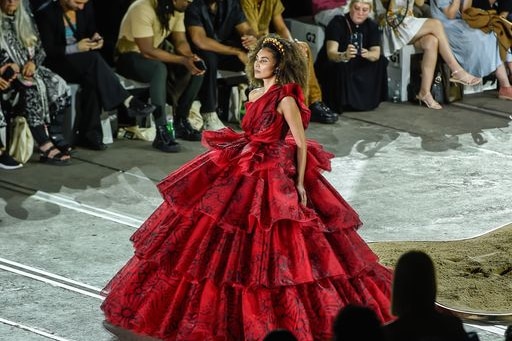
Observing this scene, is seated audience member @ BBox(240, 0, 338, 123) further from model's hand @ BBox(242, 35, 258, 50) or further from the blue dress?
the blue dress

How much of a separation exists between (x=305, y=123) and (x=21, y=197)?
275cm

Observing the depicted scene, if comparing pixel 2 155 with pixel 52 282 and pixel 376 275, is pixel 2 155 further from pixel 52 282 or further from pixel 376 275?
pixel 376 275

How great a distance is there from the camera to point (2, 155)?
361 inches

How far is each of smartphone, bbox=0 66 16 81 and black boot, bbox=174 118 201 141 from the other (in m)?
1.55

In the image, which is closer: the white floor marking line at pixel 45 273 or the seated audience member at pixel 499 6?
the white floor marking line at pixel 45 273

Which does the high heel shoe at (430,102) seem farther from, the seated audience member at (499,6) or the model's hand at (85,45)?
the model's hand at (85,45)

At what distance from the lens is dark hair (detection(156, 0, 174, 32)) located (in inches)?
390

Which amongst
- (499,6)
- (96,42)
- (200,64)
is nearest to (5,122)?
(96,42)

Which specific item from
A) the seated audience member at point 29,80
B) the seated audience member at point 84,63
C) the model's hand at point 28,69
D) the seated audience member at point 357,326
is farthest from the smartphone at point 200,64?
the seated audience member at point 357,326

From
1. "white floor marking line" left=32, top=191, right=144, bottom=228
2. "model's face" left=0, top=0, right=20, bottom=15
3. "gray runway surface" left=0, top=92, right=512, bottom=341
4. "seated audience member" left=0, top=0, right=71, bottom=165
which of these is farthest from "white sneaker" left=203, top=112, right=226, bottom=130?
"white floor marking line" left=32, top=191, right=144, bottom=228

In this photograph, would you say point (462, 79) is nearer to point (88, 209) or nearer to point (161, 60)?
point (161, 60)

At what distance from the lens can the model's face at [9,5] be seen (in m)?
9.08

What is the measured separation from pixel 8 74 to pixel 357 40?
3.27 m

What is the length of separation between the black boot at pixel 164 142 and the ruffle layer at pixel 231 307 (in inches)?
136
